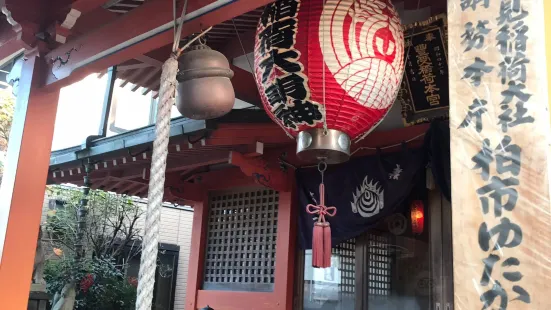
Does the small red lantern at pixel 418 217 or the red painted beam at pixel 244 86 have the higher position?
the red painted beam at pixel 244 86

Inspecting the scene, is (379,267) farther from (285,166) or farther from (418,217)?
(285,166)

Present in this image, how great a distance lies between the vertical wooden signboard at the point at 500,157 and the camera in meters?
1.70

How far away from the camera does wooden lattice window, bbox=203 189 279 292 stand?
257 inches

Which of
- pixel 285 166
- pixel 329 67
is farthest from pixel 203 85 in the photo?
pixel 285 166

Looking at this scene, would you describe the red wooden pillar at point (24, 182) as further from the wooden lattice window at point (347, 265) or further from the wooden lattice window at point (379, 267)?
the wooden lattice window at point (379, 267)

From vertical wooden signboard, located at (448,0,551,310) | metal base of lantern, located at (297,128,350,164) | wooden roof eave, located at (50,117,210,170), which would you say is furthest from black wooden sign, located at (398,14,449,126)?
vertical wooden signboard, located at (448,0,551,310)

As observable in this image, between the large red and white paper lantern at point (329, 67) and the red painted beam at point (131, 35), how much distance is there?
0.31 metres

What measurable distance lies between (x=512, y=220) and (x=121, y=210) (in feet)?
40.4

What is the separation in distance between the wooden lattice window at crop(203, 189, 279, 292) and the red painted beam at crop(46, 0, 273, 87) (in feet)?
10.9

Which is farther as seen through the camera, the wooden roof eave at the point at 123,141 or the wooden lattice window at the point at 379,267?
the wooden lattice window at the point at 379,267

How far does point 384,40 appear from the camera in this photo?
3135mm

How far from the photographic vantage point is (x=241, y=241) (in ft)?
22.5

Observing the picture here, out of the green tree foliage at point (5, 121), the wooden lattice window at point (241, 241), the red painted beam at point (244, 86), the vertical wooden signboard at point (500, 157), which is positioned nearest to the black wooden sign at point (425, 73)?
the red painted beam at point (244, 86)

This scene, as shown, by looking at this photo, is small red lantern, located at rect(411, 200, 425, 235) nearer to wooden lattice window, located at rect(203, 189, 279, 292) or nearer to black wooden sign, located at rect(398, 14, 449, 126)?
black wooden sign, located at rect(398, 14, 449, 126)
